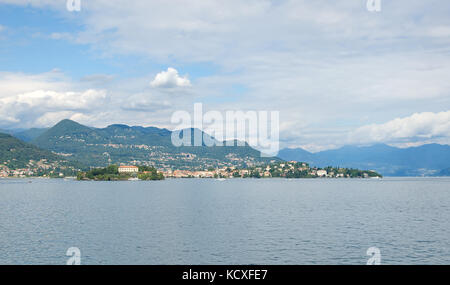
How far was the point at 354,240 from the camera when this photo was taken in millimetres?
46875

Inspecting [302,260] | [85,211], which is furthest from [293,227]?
[85,211]

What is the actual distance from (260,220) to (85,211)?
35.3m

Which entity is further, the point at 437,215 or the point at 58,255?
the point at 437,215

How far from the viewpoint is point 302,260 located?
122ft

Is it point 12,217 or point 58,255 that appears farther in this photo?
point 12,217
